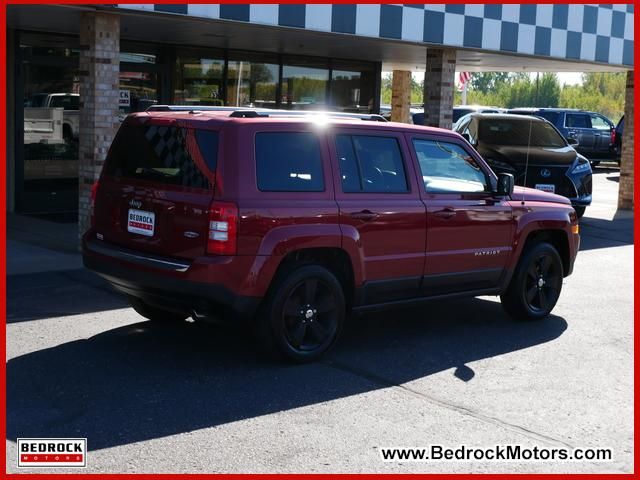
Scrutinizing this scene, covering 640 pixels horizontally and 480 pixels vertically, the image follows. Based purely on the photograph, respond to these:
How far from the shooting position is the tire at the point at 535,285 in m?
7.88

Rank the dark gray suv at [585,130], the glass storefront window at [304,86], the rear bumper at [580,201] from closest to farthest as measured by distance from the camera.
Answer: the rear bumper at [580,201]
the glass storefront window at [304,86]
the dark gray suv at [585,130]

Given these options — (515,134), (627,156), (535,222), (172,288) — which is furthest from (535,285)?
(627,156)

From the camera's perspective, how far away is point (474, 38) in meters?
12.9

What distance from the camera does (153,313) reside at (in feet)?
23.9

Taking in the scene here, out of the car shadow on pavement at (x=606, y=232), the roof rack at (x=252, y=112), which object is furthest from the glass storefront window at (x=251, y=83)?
the roof rack at (x=252, y=112)

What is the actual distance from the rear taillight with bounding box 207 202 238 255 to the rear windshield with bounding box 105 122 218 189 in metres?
0.21

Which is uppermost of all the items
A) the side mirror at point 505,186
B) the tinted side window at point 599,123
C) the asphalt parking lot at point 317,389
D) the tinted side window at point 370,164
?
the tinted side window at point 599,123

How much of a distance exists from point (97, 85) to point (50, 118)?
4390 millimetres

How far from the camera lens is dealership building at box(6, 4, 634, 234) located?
983 cm

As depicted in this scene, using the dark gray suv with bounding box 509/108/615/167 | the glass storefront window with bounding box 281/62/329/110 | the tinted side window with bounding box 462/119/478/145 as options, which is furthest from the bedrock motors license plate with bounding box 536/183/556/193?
the dark gray suv with bounding box 509/108/615/167

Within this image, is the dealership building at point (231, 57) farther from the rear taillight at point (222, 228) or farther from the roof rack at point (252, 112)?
the rear taillight at point (222, 228)

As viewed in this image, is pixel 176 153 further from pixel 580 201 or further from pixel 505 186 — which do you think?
pixel 580 201

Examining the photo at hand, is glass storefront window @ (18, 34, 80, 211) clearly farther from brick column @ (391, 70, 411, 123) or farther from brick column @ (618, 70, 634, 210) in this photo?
brick column @ (618, 70, 634, 210)

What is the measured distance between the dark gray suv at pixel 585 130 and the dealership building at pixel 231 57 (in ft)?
36.6
